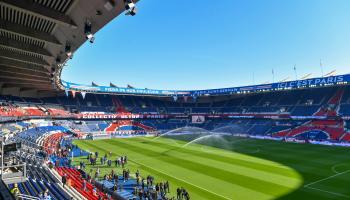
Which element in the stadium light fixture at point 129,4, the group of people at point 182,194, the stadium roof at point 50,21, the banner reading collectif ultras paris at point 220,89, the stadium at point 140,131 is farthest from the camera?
the banner reading collectif ultras paris at point 220,89

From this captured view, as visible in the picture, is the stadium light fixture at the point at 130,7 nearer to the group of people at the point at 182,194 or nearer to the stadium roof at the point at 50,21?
the stadium roof at the point at 50,21

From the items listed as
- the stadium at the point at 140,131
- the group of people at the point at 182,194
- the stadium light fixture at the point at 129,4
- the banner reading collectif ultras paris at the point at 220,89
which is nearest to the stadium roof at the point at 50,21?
the stadium at the point at 140,131

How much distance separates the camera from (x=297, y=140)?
52.2 metres

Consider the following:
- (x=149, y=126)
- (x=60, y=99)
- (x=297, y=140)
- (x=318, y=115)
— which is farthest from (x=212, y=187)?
(x=60, y=99)

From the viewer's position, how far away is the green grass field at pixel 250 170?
22031 mm

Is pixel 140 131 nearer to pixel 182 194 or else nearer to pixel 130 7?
pixel 182 194

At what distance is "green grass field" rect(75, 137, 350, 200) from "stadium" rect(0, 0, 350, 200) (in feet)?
0.44

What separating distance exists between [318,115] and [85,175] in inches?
1922

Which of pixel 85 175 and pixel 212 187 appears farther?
pixel 85 175

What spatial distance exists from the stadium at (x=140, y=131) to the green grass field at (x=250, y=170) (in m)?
0.13

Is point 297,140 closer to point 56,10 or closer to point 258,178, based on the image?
point 258,178

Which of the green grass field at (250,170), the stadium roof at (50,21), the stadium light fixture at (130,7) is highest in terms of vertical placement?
the stadium roof at (50,21)

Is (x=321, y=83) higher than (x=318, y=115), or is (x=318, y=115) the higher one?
(x=321, y=83)

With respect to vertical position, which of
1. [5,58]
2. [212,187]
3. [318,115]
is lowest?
[212,187]
